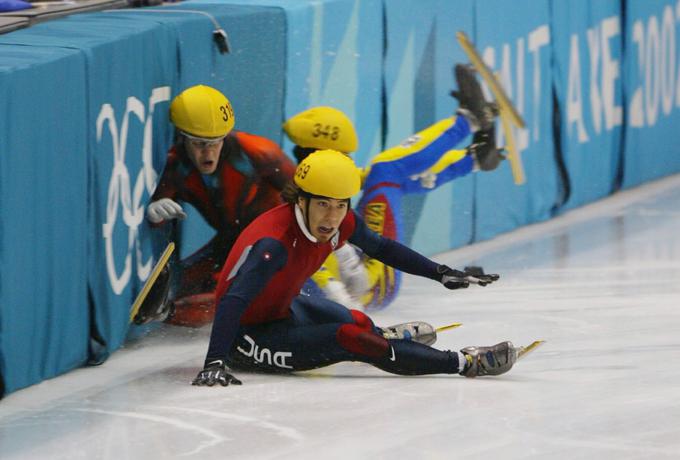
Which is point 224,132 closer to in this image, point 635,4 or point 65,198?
point 65,198

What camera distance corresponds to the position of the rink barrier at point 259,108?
5949 mm

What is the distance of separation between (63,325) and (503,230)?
452 centimetres

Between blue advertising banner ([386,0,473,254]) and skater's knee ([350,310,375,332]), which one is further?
blue advertising banner ([386,0,473,254])

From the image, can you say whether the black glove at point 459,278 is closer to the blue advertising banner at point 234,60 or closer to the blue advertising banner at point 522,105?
the blue advertising banner at point 234,60

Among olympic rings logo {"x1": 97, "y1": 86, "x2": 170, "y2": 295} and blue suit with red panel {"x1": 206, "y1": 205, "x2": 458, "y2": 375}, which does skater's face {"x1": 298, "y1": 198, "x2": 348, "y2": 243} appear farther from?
olympic rings logo {"x1": 97, "y1": 86, "x2": 170, "y2": 295}

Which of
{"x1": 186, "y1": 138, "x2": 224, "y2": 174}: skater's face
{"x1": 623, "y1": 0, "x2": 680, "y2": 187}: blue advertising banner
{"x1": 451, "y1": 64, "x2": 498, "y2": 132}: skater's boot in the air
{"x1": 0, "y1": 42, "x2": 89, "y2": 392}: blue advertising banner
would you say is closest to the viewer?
{"x1": 0, "y1": 42, "x2": 89, "y2": 392}: blue advertising banner

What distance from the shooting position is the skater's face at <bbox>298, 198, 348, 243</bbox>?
241 inches

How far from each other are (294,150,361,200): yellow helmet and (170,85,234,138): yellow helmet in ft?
2.88

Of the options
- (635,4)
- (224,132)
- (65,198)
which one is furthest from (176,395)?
(635,4)

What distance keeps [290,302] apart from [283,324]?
12 cm

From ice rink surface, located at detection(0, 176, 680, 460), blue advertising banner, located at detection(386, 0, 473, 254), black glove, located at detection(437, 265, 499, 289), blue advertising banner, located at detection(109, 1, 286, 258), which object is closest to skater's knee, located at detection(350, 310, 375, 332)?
ice rink surface, located at detection(0, 176, 680, 460)

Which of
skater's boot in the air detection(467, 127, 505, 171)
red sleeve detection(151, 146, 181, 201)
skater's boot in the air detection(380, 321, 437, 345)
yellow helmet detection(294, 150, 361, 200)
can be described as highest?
yellow helmet detection(294, 150, 361, 200)

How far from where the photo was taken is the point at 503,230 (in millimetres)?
10180

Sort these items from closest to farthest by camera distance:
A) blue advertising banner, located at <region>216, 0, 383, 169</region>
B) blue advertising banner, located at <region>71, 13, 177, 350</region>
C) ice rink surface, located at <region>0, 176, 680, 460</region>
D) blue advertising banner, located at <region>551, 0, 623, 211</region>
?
ice rink surface, located at <region>0, 176, 680, 460</region>, blue advertising banner, located at <region>71, 13, 177, 350</region>, blue advertising banner, located at <region>216, 0, 383, 169</region>, blue advertising banner, located at <region>551, 0, 623, 211</region>
